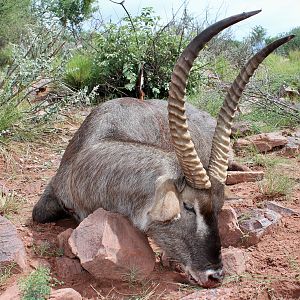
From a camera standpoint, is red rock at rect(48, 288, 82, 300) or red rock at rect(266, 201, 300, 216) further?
red rock at rect(266, 201, 300, 216)

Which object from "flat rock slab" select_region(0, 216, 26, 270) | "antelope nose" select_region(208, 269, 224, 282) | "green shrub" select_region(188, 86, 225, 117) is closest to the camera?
"antelope nose" select_region(208, 269, 224, 282)

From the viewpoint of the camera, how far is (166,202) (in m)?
3.80

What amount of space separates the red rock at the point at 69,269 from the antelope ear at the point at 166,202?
649 mm

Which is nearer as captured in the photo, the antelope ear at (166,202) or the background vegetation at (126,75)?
the antelope ear at (166,202)

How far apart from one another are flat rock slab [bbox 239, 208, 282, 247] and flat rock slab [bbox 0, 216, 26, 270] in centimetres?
165

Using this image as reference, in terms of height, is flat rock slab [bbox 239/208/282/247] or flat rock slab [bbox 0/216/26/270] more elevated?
flat rock slab [bbox 0/216/26/270]

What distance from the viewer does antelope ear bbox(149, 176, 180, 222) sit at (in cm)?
379

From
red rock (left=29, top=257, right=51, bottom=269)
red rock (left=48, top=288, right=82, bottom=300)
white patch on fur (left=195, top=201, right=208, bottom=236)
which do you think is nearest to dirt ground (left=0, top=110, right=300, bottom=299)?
red rock (left=29, top=257, right=51, bottom=269)

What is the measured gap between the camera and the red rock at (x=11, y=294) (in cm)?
345

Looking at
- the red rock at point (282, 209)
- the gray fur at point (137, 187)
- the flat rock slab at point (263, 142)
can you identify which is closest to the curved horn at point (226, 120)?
the gray fur at point (137, 187)

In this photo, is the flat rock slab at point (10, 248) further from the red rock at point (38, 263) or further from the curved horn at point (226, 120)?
the curved horn at point (226, 120)

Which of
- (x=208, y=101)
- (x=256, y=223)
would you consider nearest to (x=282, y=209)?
(x=256, y=223)

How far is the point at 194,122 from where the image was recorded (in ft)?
21.6

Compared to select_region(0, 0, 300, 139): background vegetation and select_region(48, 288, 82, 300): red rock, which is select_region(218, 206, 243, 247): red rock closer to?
select_region(48, 288, 82, 300): red rock
